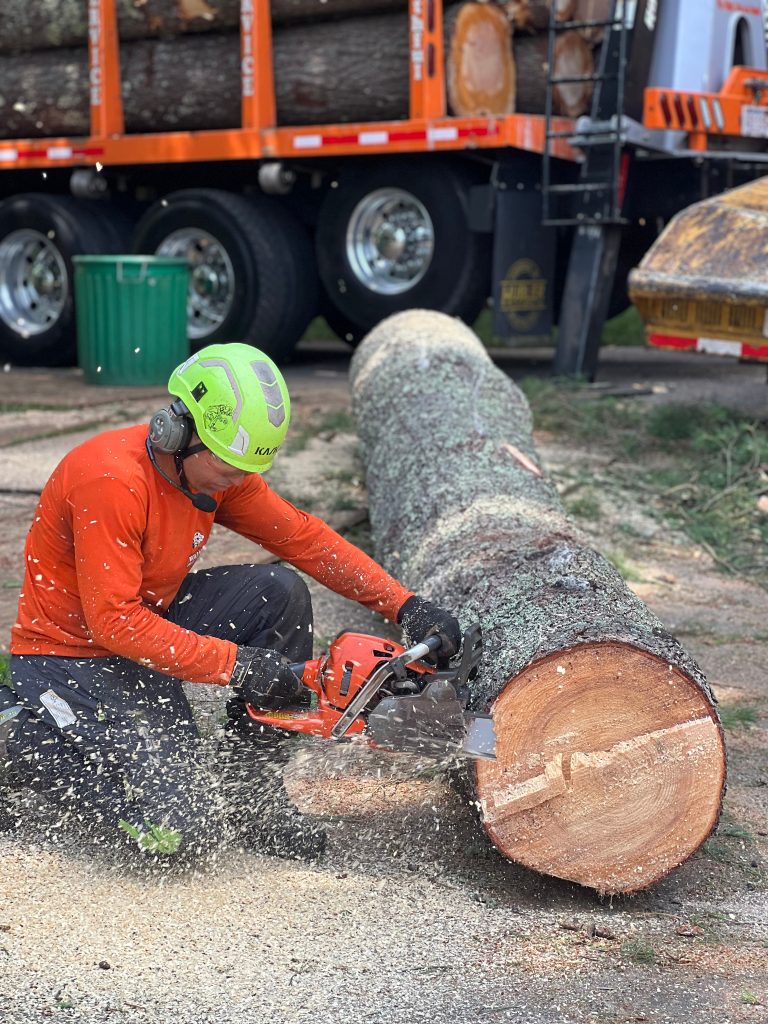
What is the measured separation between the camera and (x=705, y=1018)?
8.35ft

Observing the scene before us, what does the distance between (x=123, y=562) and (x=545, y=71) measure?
6.33 metres

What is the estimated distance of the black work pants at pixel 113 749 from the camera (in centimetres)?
315

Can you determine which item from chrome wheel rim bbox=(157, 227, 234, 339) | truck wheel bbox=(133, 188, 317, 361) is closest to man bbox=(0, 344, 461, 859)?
truck wheel bbox=(133, 188, 317, 361)

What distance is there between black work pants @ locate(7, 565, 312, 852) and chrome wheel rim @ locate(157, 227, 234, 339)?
651 centimetres

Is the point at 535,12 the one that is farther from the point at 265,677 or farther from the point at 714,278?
the point at 265,677

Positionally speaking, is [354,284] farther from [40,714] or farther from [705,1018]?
[705,1018]

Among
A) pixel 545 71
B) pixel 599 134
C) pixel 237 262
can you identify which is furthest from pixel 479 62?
pixel 237 262

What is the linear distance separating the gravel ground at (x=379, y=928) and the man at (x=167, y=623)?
0.13 m

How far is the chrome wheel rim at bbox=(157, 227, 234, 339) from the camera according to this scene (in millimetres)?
9594

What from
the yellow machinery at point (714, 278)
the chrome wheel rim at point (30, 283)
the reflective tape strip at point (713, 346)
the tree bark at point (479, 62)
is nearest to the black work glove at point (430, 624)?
the yellow machinery at point (714, 278)

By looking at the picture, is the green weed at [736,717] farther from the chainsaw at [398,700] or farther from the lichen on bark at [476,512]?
the chainsaw at [398,700]

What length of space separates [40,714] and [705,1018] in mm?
1680

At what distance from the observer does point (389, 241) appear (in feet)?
29.8

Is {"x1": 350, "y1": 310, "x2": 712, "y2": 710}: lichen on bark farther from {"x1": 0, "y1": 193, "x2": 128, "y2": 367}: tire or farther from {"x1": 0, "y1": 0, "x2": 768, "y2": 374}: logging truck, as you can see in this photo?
{"x1": 0, "y1": 193, "x2": 128, "y2": 367}: tire
